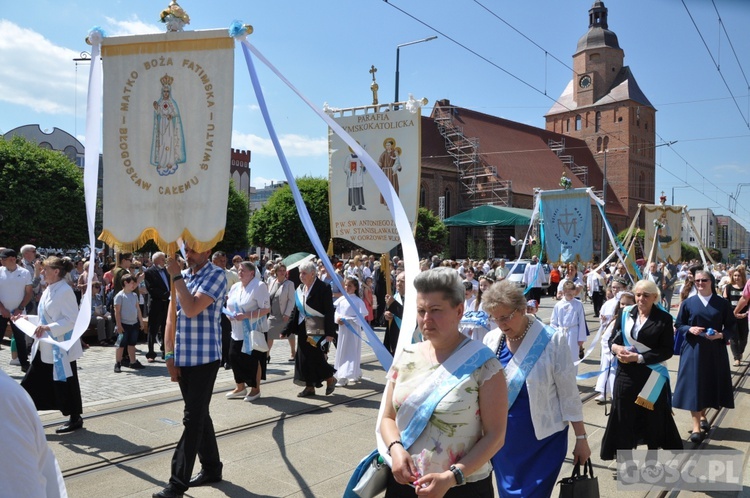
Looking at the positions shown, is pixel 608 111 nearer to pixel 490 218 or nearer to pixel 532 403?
pixel 490 218

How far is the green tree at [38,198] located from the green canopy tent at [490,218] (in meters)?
30.5

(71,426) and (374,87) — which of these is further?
(374,87)

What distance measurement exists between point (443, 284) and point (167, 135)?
342cm

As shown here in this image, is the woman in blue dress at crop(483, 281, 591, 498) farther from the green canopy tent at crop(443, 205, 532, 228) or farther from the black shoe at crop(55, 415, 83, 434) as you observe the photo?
the green canopy tent at crop(443, 205, 532, 228)

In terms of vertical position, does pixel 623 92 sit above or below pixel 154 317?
above

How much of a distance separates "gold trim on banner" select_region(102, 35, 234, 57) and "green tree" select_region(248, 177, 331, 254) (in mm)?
36443

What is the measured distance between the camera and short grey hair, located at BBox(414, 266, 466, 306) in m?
2.69

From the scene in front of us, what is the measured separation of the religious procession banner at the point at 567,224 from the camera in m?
14.0

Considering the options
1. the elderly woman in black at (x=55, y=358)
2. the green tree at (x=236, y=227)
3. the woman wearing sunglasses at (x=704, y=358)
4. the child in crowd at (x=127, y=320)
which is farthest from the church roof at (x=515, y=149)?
the elderly woman in black at (x=55, y=358)

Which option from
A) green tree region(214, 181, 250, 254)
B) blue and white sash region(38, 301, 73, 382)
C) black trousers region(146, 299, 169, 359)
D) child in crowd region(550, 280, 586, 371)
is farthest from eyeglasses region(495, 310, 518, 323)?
green tree region(214, 181, 250, 254)

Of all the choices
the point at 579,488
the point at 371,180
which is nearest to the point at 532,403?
the point at 579,488

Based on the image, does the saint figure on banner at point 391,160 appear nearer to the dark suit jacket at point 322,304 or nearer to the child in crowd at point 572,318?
the dark suit jacket at point 322,304

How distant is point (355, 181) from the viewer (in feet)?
26.6

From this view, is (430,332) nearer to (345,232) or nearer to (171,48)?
(171,48)
